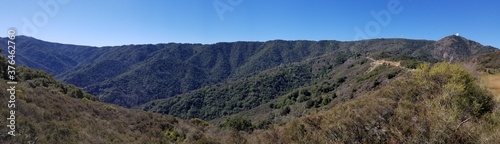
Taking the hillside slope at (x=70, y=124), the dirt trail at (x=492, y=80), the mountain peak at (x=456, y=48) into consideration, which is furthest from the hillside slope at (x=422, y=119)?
the mountain peak at (x=456, y=48)

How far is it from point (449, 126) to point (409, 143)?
45.1 inches

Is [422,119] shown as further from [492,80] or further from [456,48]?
[456,48]

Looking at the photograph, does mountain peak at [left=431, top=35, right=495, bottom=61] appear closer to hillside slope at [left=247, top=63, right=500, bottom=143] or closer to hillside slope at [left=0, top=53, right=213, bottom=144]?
hillside slope at [left=247, top=63, right=500, bottom=143]

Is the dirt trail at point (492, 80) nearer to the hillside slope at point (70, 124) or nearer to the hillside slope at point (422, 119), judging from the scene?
the hillside slope at point (422, 119)

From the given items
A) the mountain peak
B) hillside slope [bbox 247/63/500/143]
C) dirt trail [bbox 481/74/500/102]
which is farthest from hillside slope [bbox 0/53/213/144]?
the mountain peak

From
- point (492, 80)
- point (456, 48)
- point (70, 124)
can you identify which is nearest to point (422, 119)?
point (70, 124)

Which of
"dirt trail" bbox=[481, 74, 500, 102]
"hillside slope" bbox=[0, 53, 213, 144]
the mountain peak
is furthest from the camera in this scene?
the mountain peak

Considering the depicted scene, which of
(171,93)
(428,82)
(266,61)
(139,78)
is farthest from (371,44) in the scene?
(428,82)

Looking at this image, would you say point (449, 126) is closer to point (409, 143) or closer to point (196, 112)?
point (409, 143)

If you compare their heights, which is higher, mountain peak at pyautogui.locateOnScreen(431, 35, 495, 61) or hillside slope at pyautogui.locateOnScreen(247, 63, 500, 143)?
mountain peak at pyautogui.locateOnScreen(431, 35, 495, 61)

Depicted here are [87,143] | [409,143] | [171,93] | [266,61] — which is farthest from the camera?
[266,61]

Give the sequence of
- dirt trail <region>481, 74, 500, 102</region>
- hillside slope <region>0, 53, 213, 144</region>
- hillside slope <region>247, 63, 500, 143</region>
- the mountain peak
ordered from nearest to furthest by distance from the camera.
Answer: hillside slope <region>247, 63, 500, 143</region>, hillside slope <region>0, 53, 213, 144</region>, dirt trail <region>481, 74, 500, 102</region>, the mountain peak

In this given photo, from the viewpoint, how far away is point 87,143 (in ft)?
47.5

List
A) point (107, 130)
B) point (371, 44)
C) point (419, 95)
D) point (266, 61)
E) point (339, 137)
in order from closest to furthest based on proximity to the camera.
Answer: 1. point (339, 137)
2. point (419, 95)
3. point (107, 130)
4. point (371, 44)
5. point (266, 61)
